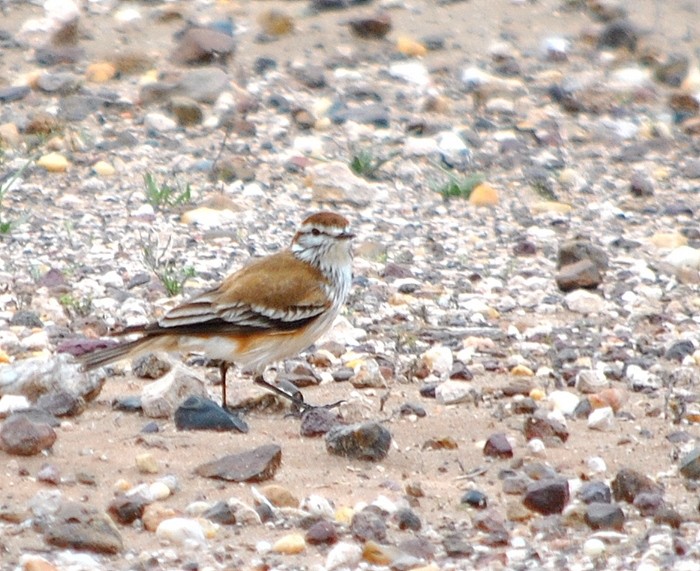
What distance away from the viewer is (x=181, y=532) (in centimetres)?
606

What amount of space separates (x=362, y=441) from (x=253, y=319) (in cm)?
134

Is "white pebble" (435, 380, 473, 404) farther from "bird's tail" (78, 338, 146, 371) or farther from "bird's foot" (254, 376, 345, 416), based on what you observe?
"bird's tail" (78, 338, 146, 371)

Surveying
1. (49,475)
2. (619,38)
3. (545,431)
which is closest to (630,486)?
(545,431)

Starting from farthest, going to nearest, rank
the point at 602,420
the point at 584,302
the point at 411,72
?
the point at 411,72 < the point at 584,302 < the point at 602,420

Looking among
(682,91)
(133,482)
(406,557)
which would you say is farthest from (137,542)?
(682,91)

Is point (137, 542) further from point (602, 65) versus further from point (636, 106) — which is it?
point (602, 65)

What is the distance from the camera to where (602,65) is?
1585 centimetres

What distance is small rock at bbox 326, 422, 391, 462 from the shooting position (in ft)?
23.4

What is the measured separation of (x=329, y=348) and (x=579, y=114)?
20.8ft

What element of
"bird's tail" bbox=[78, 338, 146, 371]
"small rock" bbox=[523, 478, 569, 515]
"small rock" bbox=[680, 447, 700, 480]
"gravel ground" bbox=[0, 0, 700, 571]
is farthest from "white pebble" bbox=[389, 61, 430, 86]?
"small rock" bbox=[523, 478, 569, 515]

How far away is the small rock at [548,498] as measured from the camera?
6.57 meters

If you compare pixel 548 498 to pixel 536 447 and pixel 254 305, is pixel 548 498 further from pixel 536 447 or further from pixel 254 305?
pixel 254 305

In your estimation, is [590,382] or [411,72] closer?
[590,382]

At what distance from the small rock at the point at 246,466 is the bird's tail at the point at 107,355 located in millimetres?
1028
